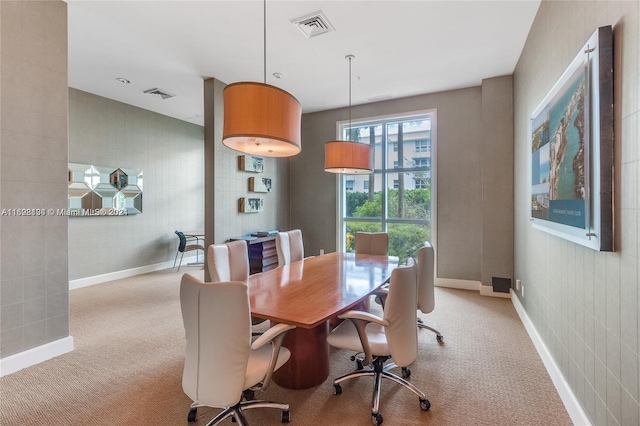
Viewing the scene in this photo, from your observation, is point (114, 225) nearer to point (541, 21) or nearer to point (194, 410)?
point (194, 410)

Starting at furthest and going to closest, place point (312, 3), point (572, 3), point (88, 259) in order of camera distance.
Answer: point (88, 259) → point (312, 3) → point (572, 3)

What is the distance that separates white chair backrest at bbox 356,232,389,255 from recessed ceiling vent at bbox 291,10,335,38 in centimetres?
240

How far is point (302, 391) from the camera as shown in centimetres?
211

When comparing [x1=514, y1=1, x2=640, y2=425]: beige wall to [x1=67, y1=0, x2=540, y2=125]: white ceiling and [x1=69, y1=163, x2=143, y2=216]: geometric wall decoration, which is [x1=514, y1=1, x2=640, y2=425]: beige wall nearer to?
[x1=67, y1=0, x2=540, y2=125]: white ceiling

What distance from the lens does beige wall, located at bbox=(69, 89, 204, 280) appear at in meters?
4.68

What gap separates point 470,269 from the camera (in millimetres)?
4594

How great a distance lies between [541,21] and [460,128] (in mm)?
2060

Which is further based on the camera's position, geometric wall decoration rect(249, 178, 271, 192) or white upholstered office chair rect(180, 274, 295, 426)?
geometric wall decoration rect(249, 178, 271, 192)

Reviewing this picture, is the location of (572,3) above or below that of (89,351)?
above

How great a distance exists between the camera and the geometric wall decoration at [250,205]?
482 cm

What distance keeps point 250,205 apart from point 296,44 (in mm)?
2630

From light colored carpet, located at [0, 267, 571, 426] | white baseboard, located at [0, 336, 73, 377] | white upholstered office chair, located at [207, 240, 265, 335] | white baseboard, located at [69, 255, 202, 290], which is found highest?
white upholstered office chair, located at [207, 240, 265, 335]

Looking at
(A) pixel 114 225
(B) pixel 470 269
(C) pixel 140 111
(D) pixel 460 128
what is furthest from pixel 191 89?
(B) pixel 470 269

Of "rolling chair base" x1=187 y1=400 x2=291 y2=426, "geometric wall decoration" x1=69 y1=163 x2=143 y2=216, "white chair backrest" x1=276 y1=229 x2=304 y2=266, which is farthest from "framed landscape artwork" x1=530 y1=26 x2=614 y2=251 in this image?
"geometric wall decoration" x1=69 y1=163 x2=143 y2=216
